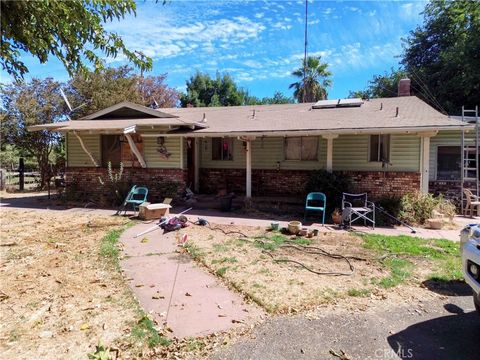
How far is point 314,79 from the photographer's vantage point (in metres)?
26.0

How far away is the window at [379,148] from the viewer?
1071 centimetres

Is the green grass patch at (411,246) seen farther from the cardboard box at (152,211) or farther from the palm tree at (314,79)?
the palm tree at (314,79)

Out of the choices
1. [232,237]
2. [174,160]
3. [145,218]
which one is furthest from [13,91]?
[232,237]

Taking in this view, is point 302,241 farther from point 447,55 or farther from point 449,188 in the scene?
point 447,55

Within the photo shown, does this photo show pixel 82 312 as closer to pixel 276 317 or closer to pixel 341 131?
pixel 276 317

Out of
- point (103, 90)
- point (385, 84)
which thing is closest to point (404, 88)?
point (385, 84)

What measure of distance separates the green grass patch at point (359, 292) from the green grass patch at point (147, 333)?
248 centimetres

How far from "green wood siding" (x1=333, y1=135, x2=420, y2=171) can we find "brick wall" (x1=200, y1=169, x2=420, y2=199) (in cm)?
39

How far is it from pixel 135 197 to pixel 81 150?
3.45m

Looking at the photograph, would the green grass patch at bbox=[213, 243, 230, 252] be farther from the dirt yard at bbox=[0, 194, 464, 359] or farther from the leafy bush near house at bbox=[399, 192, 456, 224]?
the leafy bush near house at bbox=[399, 192, 456, 224]

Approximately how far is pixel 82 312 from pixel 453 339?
3986mm

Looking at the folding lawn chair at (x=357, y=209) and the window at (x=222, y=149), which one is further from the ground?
the window at (x=222, y=149)

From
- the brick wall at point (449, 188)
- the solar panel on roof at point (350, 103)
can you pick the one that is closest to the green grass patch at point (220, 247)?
the solar panel on roof at point (350, 103)

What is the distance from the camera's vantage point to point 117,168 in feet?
42.6
